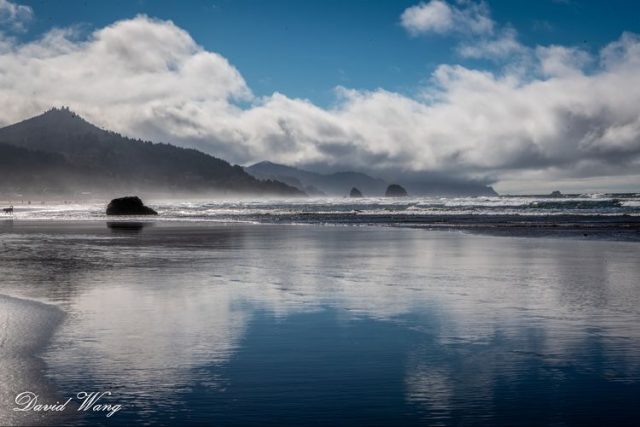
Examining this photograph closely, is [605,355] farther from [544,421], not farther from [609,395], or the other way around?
[544,421]

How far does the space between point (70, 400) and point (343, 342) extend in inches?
163

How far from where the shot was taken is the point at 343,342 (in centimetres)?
972

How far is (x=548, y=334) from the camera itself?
400 inches

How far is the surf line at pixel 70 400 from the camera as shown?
662cm

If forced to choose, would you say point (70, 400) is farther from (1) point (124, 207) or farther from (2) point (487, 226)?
(1) point (124, 207)

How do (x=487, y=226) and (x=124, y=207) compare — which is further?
(x=124, y=207)

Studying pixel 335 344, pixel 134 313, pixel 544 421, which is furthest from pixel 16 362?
pixel 544 421

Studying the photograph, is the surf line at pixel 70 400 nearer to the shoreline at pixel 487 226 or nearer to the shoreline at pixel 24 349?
the shoreline at pixel 24 349

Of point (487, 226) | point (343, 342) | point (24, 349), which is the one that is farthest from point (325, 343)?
point (487, 226)

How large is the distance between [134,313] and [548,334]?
286 inches

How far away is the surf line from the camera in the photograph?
21.7ft

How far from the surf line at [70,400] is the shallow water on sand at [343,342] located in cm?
14

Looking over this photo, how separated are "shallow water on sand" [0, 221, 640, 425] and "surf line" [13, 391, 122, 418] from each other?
0.14m

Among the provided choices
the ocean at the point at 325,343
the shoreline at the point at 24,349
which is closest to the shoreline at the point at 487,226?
the ocean at the point at 325,343
